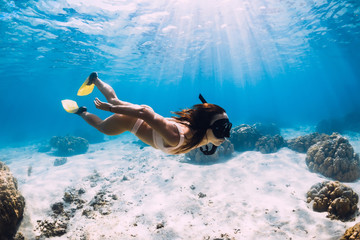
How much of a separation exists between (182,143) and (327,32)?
98.0 ft

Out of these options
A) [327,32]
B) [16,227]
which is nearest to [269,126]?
[327,32]

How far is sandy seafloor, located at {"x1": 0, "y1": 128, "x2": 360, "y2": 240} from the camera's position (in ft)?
13.8

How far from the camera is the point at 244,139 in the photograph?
12711 millimetres

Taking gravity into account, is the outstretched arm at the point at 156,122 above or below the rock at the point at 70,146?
above

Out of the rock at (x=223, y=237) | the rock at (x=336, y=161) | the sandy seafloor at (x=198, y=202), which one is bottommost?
the rock at (x=336, y=161)

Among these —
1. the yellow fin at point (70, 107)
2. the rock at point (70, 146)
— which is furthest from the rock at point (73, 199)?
the rock at point (70, 146)

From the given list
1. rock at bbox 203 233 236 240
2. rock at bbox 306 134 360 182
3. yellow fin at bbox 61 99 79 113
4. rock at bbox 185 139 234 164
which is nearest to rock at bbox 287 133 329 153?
rock at bbox 306 134 360 182

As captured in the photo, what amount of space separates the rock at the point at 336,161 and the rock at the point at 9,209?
35.3 ft

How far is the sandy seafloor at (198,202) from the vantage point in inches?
165

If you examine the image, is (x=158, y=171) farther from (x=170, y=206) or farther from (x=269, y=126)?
(x=269, y=126)

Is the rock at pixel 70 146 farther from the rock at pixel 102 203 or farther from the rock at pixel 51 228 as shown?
the rock at pixel 51 228

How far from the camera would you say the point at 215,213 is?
5051 millimetres

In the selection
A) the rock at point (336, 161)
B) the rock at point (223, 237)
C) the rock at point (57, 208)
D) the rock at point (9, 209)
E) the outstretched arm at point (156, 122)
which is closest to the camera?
the outstretched arm at point (156, 122)

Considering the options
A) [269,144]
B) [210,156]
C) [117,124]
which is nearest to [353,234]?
[117,124]
